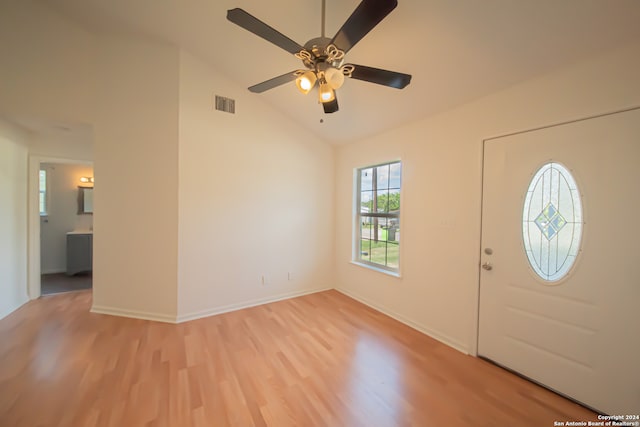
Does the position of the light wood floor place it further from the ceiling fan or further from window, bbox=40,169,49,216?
window, bbox=40,169,49,216

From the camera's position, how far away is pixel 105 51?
291 centimetres

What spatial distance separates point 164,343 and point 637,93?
4.33 m

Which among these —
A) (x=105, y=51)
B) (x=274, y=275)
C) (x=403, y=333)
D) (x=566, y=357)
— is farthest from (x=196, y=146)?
(x=566, y=357)

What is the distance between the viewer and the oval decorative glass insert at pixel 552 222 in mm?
1779

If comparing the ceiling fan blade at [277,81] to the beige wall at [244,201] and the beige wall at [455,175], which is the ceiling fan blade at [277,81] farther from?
the beige wall at [455,175]

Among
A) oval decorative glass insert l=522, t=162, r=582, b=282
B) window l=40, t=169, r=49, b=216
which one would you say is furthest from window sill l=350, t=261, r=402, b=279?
window l=40, t=169, r=49, b=216

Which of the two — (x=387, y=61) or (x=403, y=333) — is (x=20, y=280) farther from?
(x=387, y=61)

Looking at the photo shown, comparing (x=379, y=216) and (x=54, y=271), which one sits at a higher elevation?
(x=379, y=216)

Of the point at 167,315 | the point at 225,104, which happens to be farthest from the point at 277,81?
the point at 167,315

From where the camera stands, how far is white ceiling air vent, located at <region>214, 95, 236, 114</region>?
314cm

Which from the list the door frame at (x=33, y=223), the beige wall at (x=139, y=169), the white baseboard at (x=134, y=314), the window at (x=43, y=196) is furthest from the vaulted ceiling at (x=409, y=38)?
the window at (x=43, y=196)

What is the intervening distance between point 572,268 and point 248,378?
2.69 metres

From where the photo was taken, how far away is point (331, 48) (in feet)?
4.75

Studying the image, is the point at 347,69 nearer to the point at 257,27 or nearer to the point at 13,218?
the point at 257,27
